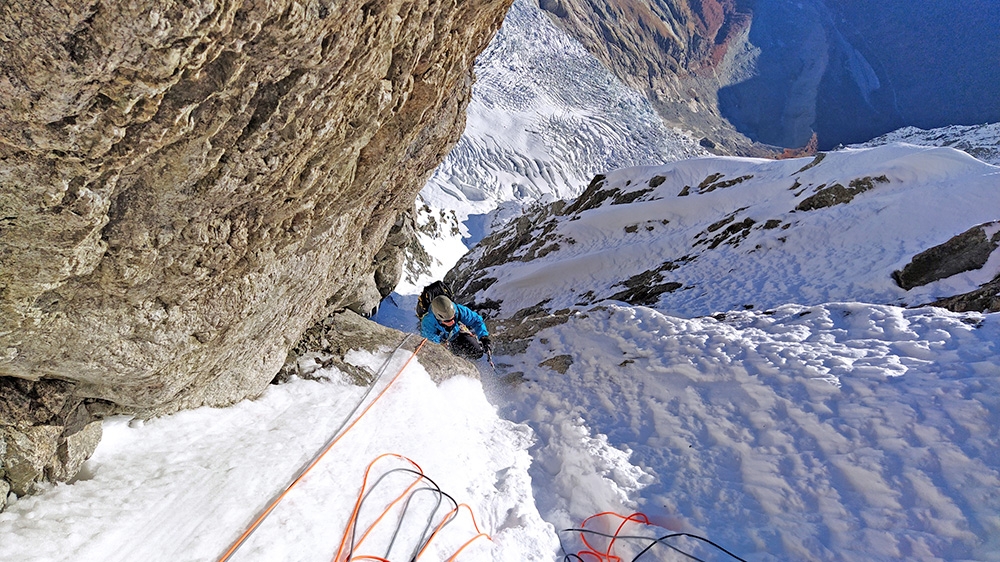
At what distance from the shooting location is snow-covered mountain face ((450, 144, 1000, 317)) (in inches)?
479

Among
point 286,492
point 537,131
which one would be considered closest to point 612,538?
point 286,492

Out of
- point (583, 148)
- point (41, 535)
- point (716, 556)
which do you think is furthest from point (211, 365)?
point (583, 148)

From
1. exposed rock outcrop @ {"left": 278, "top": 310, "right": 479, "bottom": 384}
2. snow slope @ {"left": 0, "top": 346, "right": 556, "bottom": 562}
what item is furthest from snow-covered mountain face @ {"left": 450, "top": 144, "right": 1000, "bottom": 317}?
snow slope @ {"left": 0, "top": 346, "right": 556, "bottom": 562}

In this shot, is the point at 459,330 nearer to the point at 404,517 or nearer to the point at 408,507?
the point at 408,507

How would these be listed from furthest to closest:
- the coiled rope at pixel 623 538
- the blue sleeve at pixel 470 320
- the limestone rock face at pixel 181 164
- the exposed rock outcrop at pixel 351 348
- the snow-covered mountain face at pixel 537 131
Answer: the snow-covered mountain face at pixel 537 131 → the blue sleeve at pixel 470 320 → the exposed rock outcrop at pixel 351 348 → the coiled rope at pixel 623 538 → the limestone rock face at pixel 181 164

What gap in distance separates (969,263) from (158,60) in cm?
1465

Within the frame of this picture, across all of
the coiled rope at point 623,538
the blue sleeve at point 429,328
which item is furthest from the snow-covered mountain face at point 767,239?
the coiled rope at point 623,538

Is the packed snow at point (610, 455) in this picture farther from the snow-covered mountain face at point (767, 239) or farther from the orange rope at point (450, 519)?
the snow-covered mountain face at point (767, 239)

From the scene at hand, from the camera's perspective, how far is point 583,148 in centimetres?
6303

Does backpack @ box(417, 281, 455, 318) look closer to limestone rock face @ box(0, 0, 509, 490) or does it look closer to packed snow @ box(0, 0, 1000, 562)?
packed snow @ box(0, 0, 1000, 562)

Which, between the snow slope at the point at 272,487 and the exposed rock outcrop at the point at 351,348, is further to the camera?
the exposed rock outcrop at the point at 351,348

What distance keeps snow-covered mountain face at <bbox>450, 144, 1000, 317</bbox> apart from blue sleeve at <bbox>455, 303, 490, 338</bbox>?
7.05m

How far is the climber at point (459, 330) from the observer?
879cm

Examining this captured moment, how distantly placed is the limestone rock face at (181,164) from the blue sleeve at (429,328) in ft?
9.93
